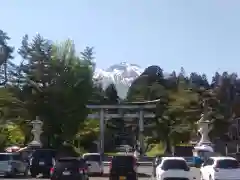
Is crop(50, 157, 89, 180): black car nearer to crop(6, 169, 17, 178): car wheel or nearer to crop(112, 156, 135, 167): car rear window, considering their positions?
crop(112, 156, 135, 167): car rear window

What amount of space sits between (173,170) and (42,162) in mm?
11679

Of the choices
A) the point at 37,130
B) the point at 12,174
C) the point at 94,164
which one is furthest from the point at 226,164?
the point at 37,130

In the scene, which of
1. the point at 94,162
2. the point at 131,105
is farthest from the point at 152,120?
the point at 94,162

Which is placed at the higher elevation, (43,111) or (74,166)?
(43,111)

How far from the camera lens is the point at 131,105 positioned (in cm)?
7000

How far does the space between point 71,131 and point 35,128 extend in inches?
209

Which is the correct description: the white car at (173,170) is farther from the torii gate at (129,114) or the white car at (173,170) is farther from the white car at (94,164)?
the torii gate at (129,114)

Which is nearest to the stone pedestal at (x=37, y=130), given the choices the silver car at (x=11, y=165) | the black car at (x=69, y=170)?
the silver car at (x=11, y=165)

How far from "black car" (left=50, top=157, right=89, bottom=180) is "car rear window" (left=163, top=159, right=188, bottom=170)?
3748 millimetres

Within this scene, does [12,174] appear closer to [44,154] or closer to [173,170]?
[44,154]

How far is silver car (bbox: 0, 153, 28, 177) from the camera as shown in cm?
3117

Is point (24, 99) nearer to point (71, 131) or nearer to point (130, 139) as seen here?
point (71, 131)

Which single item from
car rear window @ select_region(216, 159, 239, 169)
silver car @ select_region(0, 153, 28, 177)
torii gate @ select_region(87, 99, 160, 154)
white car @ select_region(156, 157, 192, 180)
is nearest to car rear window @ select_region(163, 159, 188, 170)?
white car @ select_region(156, 157, 192, 180)

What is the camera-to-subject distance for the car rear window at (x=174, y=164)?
881 inches
